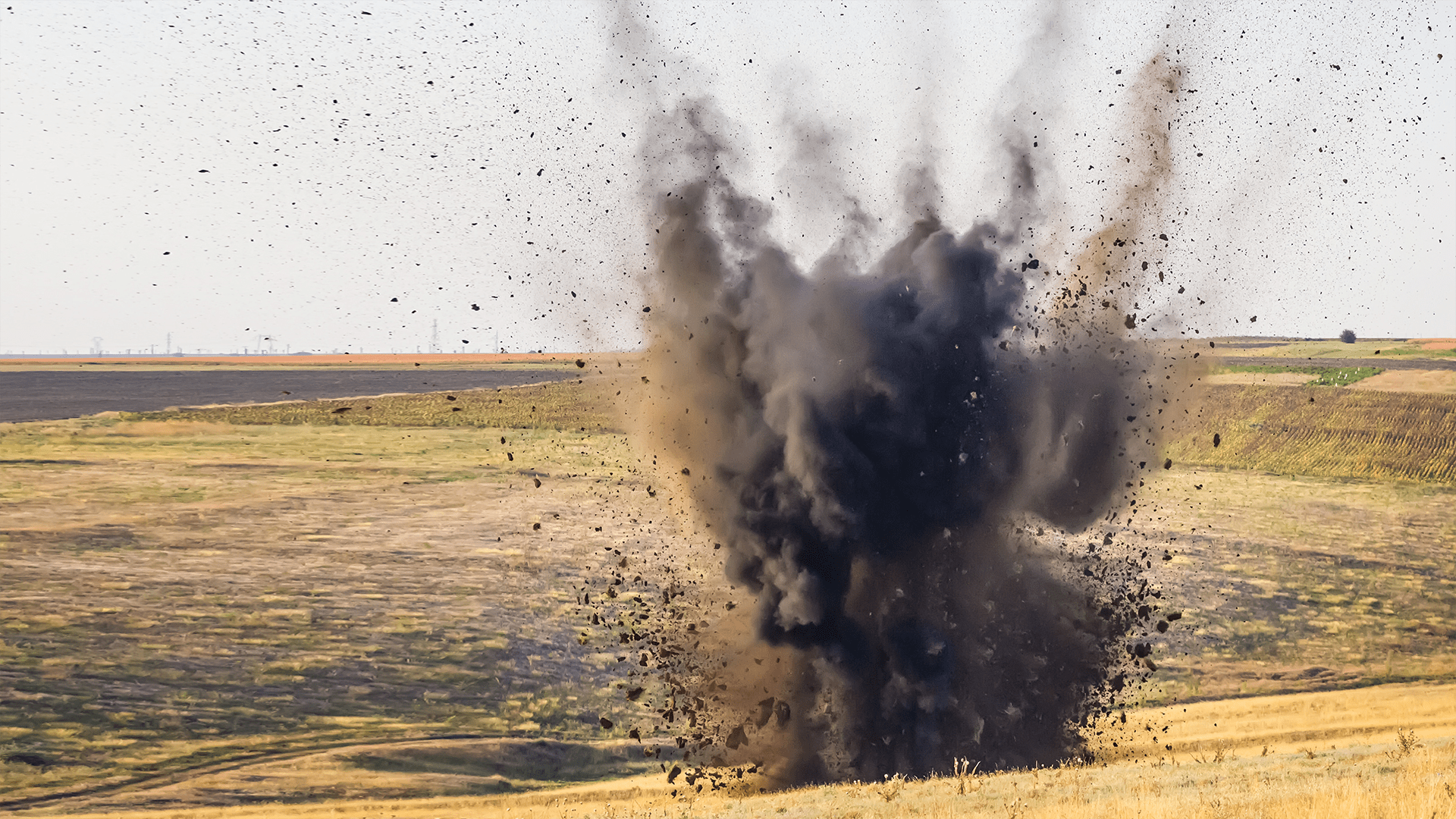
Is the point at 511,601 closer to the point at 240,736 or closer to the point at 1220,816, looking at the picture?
the point at 240,736

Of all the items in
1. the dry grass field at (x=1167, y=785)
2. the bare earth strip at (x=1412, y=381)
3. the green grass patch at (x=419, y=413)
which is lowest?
the dry grass field at (x=1167, y=785)

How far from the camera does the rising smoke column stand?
25250 mm

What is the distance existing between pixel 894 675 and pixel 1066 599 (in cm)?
546

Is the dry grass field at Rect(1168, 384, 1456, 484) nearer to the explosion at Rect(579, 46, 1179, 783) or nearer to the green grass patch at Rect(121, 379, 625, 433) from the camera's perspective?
the green grass patch at Rect(121, 379, 625, 433)

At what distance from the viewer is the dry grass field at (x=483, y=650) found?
74.3 feet

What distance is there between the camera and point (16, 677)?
29.3 meters

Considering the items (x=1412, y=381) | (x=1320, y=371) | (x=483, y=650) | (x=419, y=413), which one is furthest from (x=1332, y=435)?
(x=419, y=413)

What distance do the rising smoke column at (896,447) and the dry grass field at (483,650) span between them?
2830mm

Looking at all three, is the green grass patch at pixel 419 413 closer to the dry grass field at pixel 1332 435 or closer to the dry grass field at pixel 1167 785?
the dry grass field at pixel 1332 435

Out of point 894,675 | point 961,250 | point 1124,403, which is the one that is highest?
point 961,250

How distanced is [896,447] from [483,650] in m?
14.8

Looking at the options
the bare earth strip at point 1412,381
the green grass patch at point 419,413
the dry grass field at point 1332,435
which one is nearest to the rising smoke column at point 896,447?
the dry grass field at point 1332,435

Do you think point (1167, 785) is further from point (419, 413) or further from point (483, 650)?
point (419, 413)

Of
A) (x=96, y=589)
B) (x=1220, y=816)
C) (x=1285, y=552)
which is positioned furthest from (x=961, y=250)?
(x=1285, y=552)
